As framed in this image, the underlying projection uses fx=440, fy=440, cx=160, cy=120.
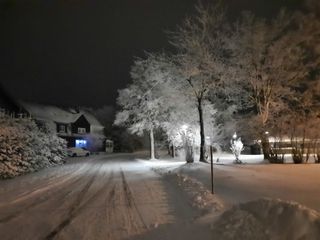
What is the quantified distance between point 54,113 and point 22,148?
5043 cm

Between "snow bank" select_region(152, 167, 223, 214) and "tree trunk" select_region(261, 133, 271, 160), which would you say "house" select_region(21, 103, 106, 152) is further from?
"snow bank" select_region(152, 167, 223, 214)

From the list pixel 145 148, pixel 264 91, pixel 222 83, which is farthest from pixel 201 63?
pixel 145 148

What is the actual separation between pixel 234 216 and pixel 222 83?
2600 centimetres

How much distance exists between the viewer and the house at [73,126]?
76.1 m

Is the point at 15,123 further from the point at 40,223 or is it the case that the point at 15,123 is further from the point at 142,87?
the point at 40,223

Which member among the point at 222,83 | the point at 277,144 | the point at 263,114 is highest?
the point at 222,83

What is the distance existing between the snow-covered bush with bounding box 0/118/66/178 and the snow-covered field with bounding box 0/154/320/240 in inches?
293

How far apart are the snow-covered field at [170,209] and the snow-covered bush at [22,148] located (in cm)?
745

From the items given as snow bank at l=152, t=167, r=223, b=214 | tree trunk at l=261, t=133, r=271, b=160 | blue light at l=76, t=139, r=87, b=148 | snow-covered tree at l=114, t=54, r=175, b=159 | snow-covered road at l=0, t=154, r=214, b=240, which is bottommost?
snow-covered road at l=0, t=154, r=214, b=240

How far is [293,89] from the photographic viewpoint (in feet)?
117

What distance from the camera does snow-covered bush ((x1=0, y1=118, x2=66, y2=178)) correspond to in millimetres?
27250

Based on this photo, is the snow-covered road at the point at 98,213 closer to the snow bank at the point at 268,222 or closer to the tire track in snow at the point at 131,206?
the tire track in snow at the point at 131,206

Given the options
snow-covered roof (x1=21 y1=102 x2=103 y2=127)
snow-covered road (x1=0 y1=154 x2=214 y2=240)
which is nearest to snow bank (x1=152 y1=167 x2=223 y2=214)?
snow-covered road (x1=0 y1=154 x2=214 y2=240)

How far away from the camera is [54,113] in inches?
3100
